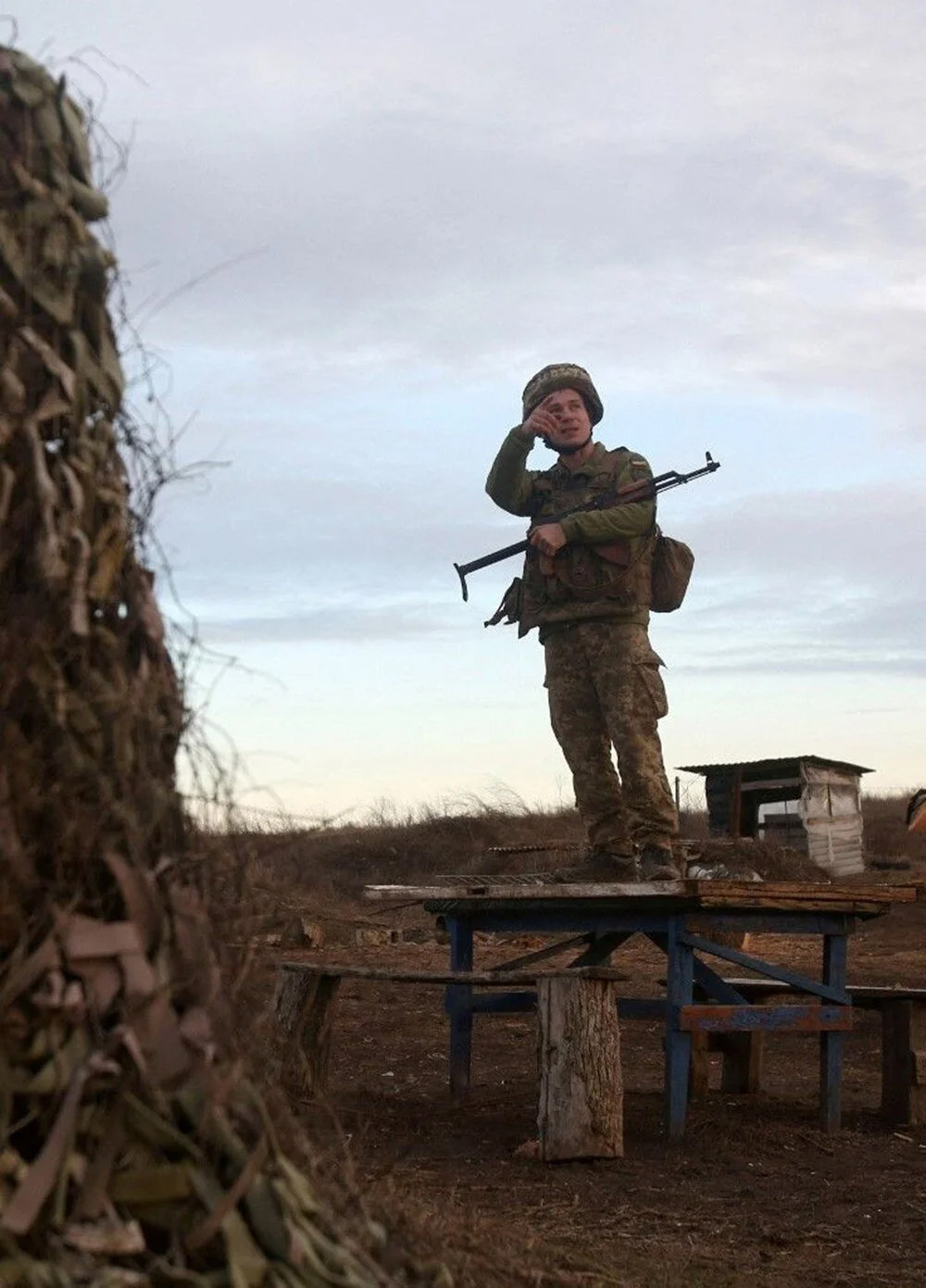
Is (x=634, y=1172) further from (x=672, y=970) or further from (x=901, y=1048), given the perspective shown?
(x=901, y=1048)

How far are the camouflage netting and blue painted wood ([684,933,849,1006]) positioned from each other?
4976 mm

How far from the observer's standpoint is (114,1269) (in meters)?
2.84

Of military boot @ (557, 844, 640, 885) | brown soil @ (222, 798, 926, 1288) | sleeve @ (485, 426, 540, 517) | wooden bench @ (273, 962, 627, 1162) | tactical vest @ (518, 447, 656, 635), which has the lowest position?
brown soil @ (222, 798, 926, 1288)

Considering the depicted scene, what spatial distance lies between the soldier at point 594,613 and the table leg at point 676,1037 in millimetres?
335

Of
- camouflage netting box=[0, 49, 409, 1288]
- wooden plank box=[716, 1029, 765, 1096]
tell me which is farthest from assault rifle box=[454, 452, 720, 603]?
camouflage netting box=[0, 49, 409, 1288]

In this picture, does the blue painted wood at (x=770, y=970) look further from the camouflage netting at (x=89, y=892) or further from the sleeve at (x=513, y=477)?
the camouflage netting at (x=89, y=892)

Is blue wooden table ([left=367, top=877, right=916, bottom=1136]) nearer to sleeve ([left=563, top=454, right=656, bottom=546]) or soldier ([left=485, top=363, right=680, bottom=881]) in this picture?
soldier ([left=485, top=363, right=680, bottom=881])

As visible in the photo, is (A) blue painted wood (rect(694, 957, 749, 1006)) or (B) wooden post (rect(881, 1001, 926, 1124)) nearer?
(A) blue painted wood (rect(694, 957, 749, 1006))

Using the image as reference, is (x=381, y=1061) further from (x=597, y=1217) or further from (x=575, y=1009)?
(x=597, y=1217)

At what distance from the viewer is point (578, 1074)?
287 inches

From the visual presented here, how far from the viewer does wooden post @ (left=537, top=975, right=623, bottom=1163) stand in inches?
287

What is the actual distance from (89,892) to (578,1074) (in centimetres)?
453

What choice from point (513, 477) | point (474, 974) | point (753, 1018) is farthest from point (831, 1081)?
point (513, 477)

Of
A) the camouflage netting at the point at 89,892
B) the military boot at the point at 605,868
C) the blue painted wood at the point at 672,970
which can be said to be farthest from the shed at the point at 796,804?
the camouflage netting at the point at 89,892
